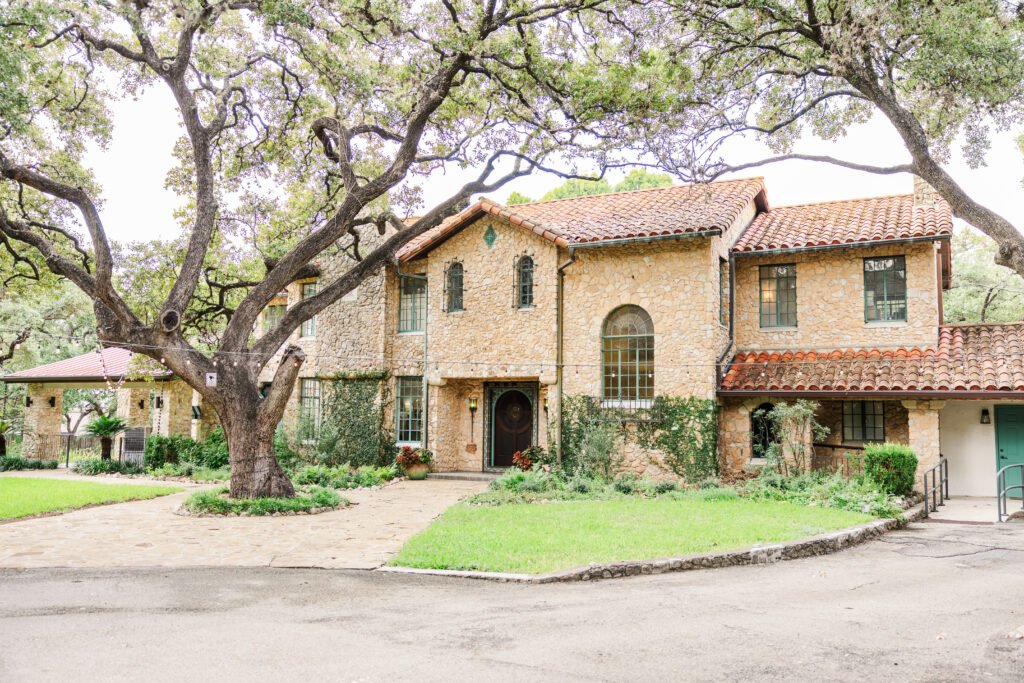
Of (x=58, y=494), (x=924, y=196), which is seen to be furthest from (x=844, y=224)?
(x=58, y=494)

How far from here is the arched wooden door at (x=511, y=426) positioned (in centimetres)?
1877

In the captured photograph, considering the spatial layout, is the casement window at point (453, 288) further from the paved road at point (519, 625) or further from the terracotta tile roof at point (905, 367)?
the paved road at point (519, 625)

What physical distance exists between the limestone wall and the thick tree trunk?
11.2m

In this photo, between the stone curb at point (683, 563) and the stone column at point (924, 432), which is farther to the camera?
the stone column at point (924, 432)

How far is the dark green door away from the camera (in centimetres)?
1548

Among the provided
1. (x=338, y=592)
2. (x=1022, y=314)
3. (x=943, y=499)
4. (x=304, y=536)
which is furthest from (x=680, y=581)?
(x=1022, y=314)

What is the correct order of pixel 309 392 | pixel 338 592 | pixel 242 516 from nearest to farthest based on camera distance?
pixel 338 592 → pixel 242 516 → pixel 309 392

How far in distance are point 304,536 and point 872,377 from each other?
11.6 metres

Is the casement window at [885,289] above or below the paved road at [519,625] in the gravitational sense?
above

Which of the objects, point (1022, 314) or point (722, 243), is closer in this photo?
point (722, 243)

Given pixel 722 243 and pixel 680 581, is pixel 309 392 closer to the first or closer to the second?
pixel 722 243

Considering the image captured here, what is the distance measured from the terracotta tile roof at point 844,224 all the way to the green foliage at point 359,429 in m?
10.3

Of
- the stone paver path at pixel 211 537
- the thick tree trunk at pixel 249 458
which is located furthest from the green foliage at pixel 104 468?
the thick tree trunk at pixel 249 458

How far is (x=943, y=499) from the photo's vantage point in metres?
14.7
